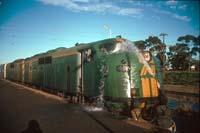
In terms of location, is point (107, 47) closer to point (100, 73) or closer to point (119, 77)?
point (100, 73)

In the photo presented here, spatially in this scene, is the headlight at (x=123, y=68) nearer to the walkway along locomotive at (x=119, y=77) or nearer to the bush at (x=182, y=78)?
the walkway along locomotive at (x=119, y=77)

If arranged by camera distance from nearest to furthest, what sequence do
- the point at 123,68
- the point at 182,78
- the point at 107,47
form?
1. the point at 123,68
2. the point at 107,47
3. the point at 182,78

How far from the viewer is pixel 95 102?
9570mm

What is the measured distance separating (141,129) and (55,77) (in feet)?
31.5

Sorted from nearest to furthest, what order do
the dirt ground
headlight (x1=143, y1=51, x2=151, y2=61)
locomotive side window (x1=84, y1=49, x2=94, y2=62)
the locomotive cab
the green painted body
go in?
the dirt ground, the locomotive cab, the green painted body, headlight (x1=143, y1=51, x2=151, y2=61), locomotive side window (x1=84, y1=49, x2=94, y2=62)

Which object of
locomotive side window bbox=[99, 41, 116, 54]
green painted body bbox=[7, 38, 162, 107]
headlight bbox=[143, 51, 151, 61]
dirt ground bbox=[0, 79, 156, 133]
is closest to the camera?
dirt ground bbox=[0, 79, 156, 133]

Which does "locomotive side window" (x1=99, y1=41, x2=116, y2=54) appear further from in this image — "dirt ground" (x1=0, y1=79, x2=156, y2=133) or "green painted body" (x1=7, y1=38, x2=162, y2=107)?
"dirt ground" (x1=0, y1=79, x2=156, y2=133)

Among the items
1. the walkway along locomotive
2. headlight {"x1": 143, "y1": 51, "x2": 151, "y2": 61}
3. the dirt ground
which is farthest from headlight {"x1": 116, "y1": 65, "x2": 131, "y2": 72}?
the dirt ground

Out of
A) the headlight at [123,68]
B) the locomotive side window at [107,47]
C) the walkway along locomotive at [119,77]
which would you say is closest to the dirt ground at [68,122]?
the walkway along locomotive at [119,77]

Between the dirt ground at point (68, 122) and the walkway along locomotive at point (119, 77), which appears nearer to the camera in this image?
the dirt ground at point (68, 122)

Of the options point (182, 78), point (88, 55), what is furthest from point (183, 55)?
point (88, 55)

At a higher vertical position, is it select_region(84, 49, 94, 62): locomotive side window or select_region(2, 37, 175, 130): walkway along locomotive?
select_region(84, 49, 94, 62): locomotive side window

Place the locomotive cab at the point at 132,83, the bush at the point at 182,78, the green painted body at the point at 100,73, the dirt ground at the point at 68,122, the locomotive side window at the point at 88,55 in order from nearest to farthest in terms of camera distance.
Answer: the dirt ground at the point at 68,122 < the locomotive cab at the point at 132,83 < the green painted body at the point at 100,73 < the locomotive side window at the point at 88,55 < the bush at the point at 182,78

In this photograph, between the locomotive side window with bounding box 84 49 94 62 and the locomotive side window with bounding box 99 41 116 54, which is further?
the locomotive side window with bounding box 84 49 94 62
